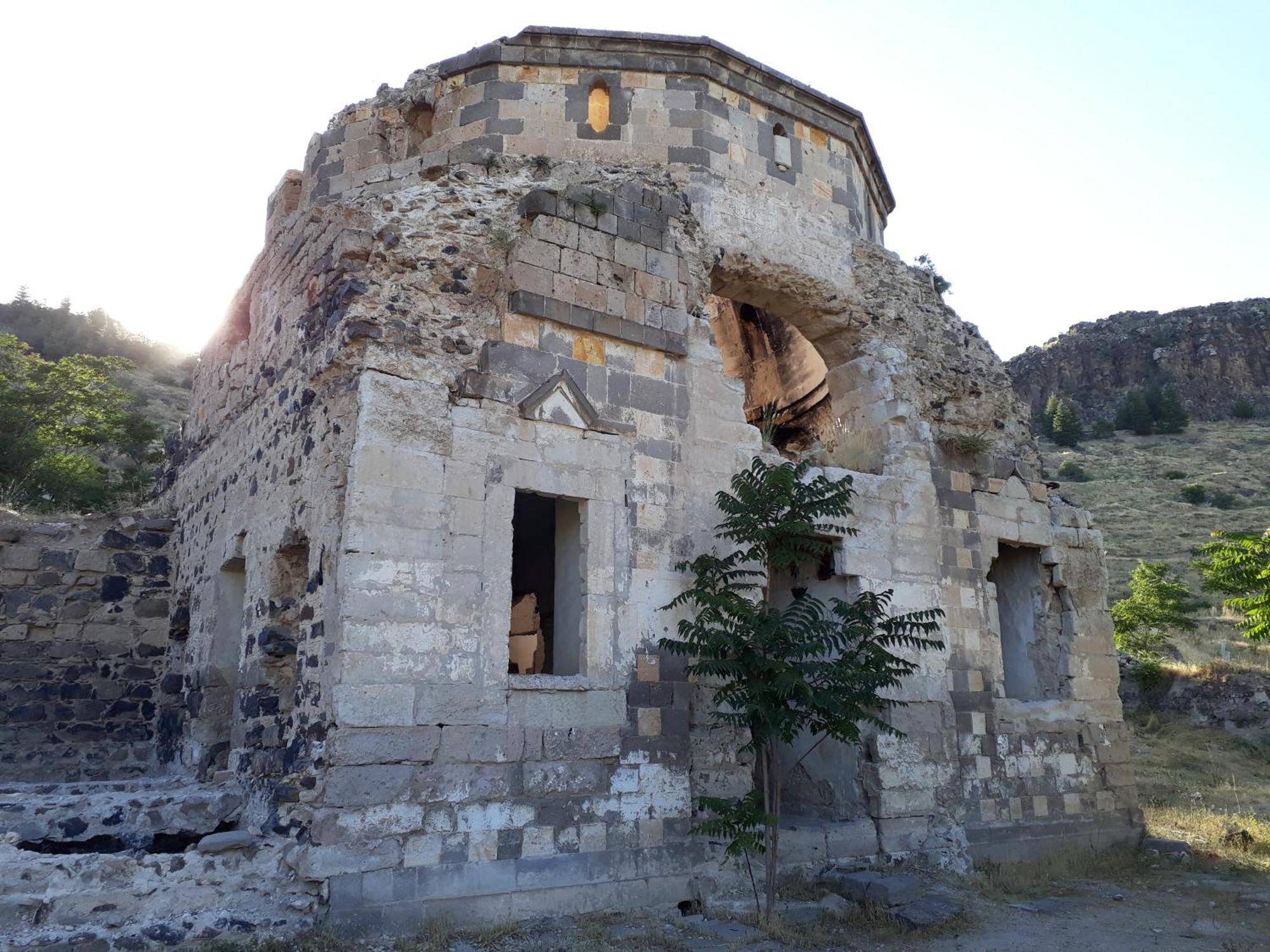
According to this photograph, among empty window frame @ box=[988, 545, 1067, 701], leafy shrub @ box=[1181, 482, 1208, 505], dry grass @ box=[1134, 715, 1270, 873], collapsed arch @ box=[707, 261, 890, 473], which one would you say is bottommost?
dry grass @ box=[1134, 715, 1270, 873]

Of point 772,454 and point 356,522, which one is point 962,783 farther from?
point 356,522

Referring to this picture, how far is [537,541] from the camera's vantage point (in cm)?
1094

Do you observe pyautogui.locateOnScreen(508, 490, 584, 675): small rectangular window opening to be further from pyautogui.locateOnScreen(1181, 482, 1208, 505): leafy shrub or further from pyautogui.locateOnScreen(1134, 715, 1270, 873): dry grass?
pyautogui.locateOnScreen(1181, 482, 1208, 505): leafy shrub

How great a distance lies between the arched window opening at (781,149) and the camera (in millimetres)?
9898

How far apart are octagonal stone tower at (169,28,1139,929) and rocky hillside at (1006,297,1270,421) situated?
156 feet

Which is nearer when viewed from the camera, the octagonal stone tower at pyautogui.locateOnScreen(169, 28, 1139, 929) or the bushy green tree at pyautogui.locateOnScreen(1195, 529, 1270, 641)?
the octagonal stone tower at pyautogui.locateOnScreen(169, 28, 1139, 929)

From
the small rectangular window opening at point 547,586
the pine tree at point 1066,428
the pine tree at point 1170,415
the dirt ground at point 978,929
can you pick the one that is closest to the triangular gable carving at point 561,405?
the small rectangular window opening at point 547,586

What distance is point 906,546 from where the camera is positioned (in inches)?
362

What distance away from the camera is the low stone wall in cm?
927

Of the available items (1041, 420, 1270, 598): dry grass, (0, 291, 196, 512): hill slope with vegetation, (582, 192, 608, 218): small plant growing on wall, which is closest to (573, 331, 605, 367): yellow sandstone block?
(582, 192, 608, 218): small plant growing on wall

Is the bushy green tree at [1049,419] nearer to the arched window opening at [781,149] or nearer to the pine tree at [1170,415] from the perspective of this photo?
the pine tree at [1170,415]

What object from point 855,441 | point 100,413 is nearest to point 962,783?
point 855,441

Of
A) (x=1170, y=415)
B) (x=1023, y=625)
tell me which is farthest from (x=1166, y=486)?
(x=1023, y=625)

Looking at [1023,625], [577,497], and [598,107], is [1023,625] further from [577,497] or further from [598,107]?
[598,107]
